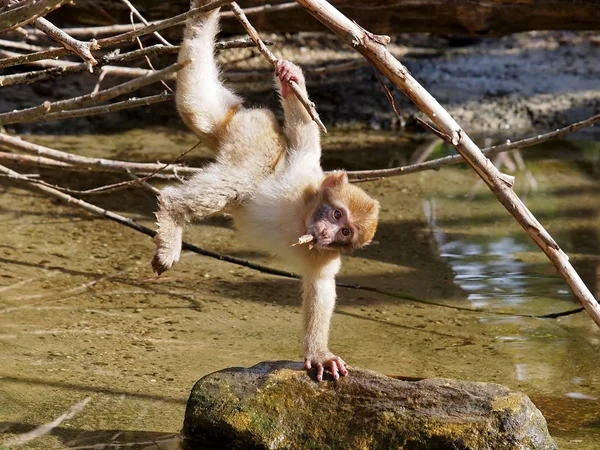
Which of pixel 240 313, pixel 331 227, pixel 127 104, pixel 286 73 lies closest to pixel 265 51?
pixel 286 73

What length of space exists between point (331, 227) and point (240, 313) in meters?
1.54

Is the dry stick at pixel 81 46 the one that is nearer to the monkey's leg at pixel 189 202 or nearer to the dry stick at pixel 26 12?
the dry stick at pixel 26 12

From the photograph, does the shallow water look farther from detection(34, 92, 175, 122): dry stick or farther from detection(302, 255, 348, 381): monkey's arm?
detection(34, 92, 175, 122): dry stick

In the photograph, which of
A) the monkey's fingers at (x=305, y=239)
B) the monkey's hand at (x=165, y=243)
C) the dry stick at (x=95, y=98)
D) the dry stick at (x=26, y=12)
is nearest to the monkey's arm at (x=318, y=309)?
the monkey's fingers at (x=305, y=239)

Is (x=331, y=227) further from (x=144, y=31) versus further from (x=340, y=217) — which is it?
(x=144, y=31)

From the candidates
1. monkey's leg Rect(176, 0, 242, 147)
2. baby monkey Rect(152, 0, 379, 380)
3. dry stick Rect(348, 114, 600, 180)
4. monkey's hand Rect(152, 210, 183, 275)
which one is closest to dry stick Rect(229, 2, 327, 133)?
baby monkey Rect(152, 0, 379, 380)

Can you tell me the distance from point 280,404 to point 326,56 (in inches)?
332

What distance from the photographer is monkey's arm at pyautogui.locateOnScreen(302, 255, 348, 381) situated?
16.2 ft

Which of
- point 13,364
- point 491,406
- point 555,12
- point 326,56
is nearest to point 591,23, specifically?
point 555,12

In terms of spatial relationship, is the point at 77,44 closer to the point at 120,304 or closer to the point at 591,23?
the point at 120,304

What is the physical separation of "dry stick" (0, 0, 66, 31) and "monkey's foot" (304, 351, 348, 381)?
7.11ft

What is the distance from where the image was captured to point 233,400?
4590 millimetres

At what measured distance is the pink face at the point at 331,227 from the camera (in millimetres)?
4980

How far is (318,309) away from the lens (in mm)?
5098
